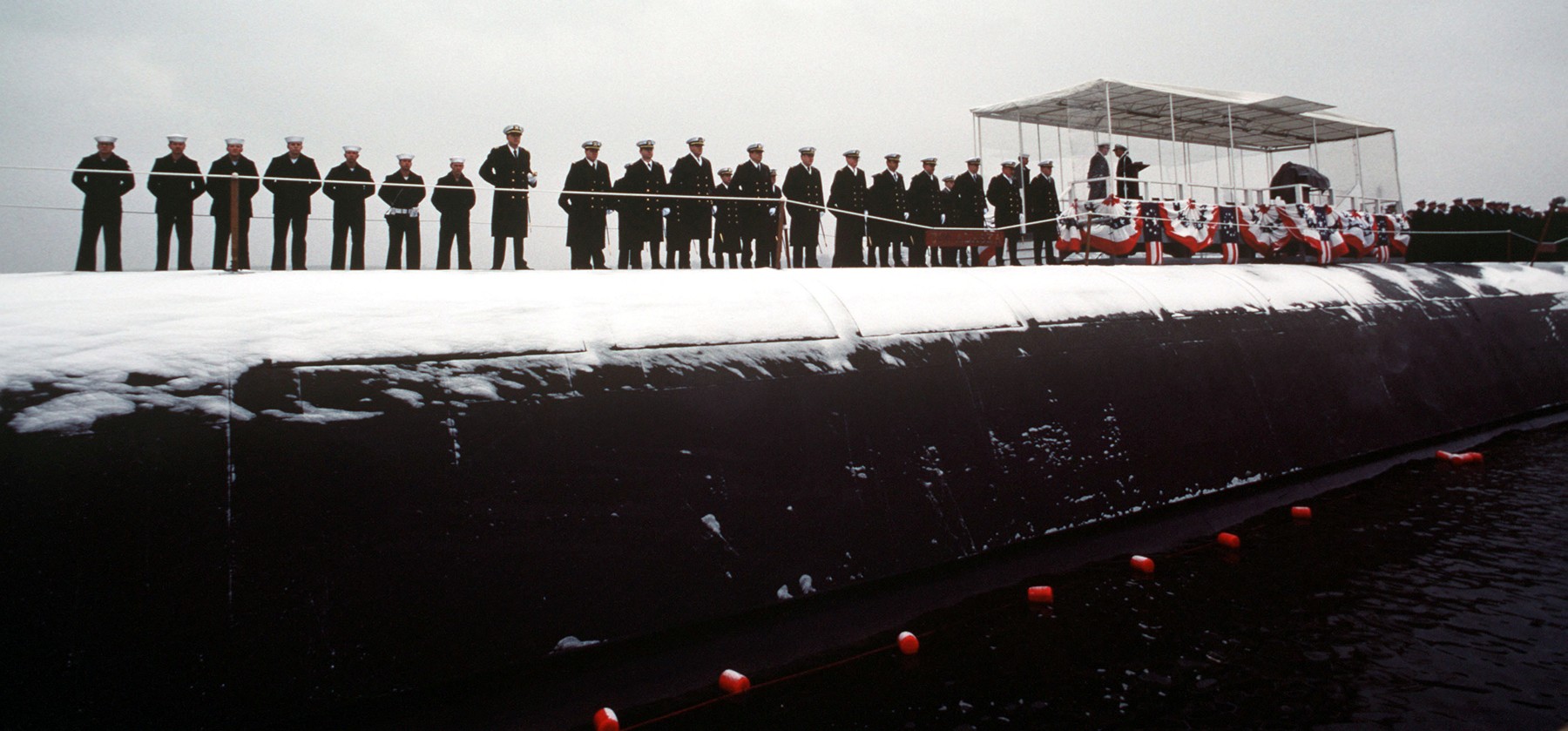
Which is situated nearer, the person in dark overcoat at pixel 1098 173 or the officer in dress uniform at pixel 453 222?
the officer in dress uniform at pixel 453 222

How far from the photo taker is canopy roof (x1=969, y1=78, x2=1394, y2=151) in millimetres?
15805

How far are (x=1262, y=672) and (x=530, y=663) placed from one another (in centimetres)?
407

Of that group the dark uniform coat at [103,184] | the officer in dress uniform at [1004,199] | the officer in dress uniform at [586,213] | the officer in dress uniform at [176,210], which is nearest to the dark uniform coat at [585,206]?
the officer in dress uniform at [586,213]

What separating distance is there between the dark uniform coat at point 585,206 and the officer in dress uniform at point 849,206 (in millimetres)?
3756

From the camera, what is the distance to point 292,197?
9.56 meters

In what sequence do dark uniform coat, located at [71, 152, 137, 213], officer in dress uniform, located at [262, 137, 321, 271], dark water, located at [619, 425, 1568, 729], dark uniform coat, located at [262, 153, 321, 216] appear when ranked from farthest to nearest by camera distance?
1. dark uniform coat, located at [262, 153, 321, 216]
2. officer in dress uniform, located at [262, 137, 321, 271]
3. dark uniform coat, located at [71, 152, 137, 213]
4. dark water, located at [619, 425, 1568, 729]

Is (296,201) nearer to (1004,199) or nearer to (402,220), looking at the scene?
(402,220)

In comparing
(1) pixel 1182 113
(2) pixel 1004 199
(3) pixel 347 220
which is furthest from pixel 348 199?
(1) pixel 1182 113

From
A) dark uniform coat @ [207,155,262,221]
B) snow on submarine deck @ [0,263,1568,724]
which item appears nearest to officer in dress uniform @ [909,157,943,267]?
snow on submarine deck @ [0,263,1568,724]

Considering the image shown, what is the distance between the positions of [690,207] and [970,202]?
568 centimetres

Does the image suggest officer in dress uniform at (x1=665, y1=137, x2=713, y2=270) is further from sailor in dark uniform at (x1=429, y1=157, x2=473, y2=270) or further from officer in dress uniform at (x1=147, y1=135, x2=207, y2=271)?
officer in dress uniform at (x1=147, y1=135, x2=207, y2=271)

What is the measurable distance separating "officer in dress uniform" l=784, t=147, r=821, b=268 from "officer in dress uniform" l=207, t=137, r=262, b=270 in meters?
6.75

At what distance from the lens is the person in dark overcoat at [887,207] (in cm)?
1412

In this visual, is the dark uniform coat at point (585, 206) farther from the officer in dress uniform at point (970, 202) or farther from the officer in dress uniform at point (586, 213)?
the officer in dress uniform at point (970, 202)
